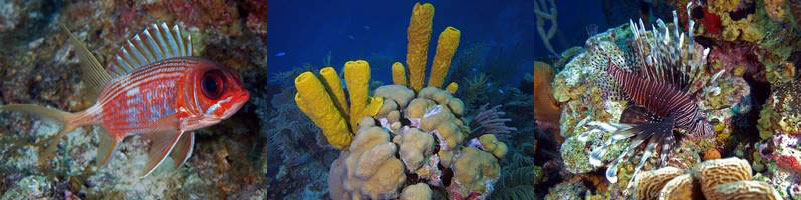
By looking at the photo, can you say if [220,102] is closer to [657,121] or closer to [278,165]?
[657,121]

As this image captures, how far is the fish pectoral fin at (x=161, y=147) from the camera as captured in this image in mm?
1794

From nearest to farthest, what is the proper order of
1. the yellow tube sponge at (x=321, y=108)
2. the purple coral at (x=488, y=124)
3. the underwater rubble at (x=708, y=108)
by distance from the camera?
1. the underwater rubble at (x=708, y=108)
2. the yellow tube sponge at (x=321, y=108)
3. the purple coral at (x=488, y=124)

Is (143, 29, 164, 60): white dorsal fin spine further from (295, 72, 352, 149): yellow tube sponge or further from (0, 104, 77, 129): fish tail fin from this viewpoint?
(295, 72, 352, 149): yellow tube sponge

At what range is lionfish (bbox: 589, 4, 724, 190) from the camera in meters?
2.19

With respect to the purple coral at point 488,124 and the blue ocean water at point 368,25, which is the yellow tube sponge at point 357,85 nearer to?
the purple coral at point 488,124

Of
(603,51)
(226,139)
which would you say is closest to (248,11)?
(226,139)

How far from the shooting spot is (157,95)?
187 centimetres

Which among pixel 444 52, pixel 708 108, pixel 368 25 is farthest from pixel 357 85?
pixel 368 25

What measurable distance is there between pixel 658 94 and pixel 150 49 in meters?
2.65

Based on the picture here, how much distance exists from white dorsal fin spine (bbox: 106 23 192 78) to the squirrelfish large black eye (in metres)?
0.33

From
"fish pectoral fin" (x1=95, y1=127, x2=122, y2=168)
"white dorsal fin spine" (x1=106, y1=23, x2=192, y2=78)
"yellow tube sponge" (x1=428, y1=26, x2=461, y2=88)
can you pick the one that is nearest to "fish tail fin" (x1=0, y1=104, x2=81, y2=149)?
"fish pectoral fin" (x1=95, y1=127, x2=122, y2=168)

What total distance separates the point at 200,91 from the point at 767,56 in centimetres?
294

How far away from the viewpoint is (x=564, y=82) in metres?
2.93

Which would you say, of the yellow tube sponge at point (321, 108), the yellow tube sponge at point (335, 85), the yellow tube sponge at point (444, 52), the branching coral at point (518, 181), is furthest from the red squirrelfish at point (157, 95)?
the branching coral at point (518, 181)
